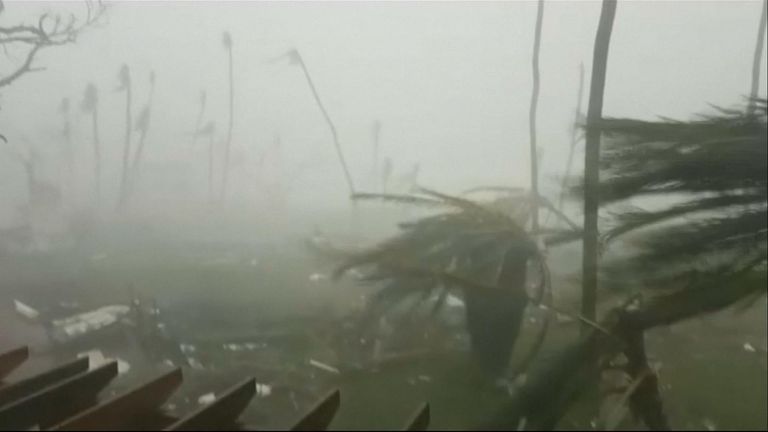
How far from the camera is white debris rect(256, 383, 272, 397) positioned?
3.11ft

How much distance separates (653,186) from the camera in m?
0.82

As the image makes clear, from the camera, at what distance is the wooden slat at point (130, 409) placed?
790mm

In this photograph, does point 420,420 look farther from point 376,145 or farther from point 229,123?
point 229,123

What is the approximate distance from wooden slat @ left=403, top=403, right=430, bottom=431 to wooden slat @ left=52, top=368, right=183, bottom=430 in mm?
244

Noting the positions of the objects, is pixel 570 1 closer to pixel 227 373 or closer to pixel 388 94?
pixel 388 94

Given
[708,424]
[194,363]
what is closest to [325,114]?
[194,363]

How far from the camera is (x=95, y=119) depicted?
120 centimetres

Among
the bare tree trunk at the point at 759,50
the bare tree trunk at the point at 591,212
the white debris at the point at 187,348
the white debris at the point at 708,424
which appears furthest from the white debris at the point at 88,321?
the bare tree trunk at the point at 759,50

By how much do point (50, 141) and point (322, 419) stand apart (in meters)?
0.64

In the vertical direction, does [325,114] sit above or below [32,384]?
above

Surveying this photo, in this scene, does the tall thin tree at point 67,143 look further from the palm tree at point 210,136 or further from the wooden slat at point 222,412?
the wooden slat at point 222,412

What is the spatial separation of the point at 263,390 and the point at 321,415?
6.3 inches

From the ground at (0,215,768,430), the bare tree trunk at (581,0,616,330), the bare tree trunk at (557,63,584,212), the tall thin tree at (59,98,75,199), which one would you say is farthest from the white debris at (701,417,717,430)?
the tall thin tree at (59,98,75,199)

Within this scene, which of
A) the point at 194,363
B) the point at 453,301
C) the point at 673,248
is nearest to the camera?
the point at 673,248
